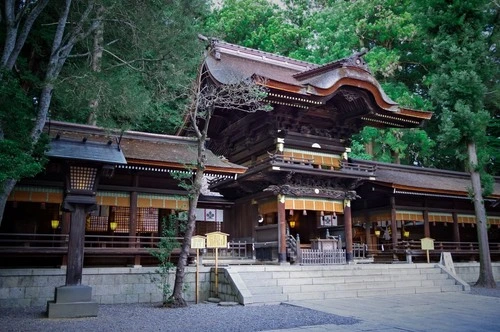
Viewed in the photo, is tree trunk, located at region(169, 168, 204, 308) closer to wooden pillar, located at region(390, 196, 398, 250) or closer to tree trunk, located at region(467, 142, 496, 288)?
wooden pillar, located at region(390, 196, 398, 250)

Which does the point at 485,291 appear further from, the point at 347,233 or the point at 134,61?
the point at 134,61

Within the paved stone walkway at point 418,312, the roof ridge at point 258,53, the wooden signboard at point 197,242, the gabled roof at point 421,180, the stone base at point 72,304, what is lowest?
the paved stone walkway at point 418,312

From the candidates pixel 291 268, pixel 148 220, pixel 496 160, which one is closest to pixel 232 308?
pixel 291 268

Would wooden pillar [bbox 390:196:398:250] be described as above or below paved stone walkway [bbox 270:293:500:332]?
above

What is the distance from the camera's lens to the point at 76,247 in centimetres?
963

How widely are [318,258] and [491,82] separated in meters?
17.6

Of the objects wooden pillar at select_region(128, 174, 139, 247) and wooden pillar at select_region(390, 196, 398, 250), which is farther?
wooden pillar at select_region(390, 196, 398, 250)

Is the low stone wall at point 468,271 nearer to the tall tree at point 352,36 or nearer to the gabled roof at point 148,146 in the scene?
the tall tree at point 352,36

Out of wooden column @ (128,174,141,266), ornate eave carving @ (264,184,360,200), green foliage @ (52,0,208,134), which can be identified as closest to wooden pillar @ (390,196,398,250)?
ornate eave carving @ (264,184,360,200)

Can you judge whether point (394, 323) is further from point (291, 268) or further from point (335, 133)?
point (335, 133)

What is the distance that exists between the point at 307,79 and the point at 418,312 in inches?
423

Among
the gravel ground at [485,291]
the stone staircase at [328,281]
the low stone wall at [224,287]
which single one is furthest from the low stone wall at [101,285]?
the gravel ground at [485,291]

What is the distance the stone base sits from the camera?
29.7 ft

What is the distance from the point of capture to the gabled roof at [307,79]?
50.5 ft
